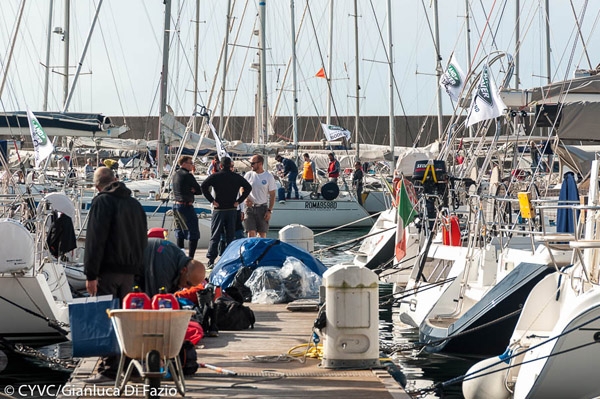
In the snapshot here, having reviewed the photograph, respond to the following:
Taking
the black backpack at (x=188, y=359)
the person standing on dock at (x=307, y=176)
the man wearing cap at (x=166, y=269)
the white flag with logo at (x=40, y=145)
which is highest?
the white flag with logo at (x=40, y=145)

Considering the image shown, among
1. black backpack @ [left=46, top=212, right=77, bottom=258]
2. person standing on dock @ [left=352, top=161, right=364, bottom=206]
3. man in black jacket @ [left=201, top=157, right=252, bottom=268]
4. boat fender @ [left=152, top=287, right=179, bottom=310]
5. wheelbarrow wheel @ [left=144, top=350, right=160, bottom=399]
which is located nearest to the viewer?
wheelbarrow wheel @ [left=144, top=350, right=160, bottom=399]

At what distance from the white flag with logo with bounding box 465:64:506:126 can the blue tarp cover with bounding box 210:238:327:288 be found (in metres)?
3.06

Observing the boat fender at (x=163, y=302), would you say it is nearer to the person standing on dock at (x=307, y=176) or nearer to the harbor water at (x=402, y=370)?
the harbor water at (x=402, y=370)

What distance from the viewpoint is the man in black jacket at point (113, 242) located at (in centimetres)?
820

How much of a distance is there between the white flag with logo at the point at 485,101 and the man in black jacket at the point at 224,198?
11.4ft

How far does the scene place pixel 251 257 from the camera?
13328 millimetres

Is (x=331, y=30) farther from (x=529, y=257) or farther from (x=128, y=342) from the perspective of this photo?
(x=128, y=342)

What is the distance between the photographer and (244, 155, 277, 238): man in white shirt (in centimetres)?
1686

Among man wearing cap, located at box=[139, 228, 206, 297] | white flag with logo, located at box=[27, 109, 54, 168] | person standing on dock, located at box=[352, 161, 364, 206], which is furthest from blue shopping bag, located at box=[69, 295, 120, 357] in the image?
person standing on dock, located at box=[352, 161, 364, 206]

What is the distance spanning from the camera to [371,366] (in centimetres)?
854

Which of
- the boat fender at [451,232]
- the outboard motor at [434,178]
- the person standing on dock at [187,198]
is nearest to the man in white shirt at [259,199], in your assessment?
the person standing on dock at [187,198]

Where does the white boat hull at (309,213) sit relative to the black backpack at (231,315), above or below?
below

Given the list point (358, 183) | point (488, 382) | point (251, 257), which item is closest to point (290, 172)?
point (358, 183)

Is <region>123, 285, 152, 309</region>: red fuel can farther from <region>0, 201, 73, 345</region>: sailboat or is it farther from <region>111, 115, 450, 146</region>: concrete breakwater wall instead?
<region>111, 115, 450, 146</region>: concrete breakwater wall
